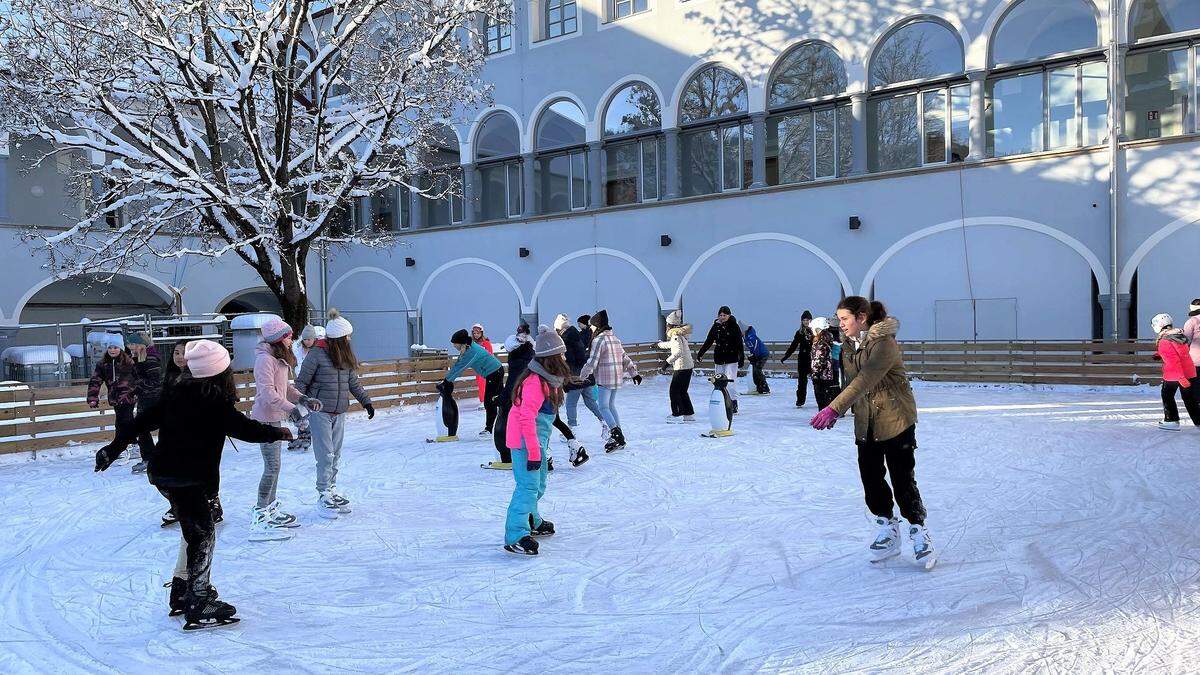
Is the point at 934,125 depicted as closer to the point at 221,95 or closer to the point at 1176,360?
the point at 1176,360

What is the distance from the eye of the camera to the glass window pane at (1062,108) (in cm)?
1761

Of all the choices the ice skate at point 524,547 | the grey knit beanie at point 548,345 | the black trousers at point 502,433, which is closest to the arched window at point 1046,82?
the black trousers at point 502,433

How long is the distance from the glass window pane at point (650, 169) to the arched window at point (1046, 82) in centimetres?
844

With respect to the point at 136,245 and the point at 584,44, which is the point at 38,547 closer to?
the point at 136,245

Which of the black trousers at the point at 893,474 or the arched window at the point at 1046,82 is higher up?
the arched window at the point at 1046,82

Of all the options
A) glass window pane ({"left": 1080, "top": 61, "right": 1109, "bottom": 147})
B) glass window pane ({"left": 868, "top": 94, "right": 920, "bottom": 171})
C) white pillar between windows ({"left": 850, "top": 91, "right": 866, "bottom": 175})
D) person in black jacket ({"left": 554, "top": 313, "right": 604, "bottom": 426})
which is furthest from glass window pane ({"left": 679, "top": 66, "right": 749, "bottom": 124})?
person in black jacket ({"left": 554, "top": 313, "right": 604, "bottom": 426})

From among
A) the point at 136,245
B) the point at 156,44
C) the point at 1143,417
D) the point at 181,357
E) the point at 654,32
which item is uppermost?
the point at 654,32

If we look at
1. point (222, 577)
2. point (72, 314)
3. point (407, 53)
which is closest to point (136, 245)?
point (407, 53)

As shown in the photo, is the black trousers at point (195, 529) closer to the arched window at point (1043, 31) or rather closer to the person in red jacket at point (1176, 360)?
the person in red jacket at point (1176, 360)

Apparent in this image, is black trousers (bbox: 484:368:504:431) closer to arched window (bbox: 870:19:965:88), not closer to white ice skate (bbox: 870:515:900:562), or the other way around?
white ice skate (bbox: 870:515:900:562)

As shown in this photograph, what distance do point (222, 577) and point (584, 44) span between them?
2127 centimetres

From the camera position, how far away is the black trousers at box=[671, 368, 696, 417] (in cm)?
1219

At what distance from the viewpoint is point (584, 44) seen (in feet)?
78.4

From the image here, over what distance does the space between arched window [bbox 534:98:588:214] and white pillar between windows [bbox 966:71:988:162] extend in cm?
1040
